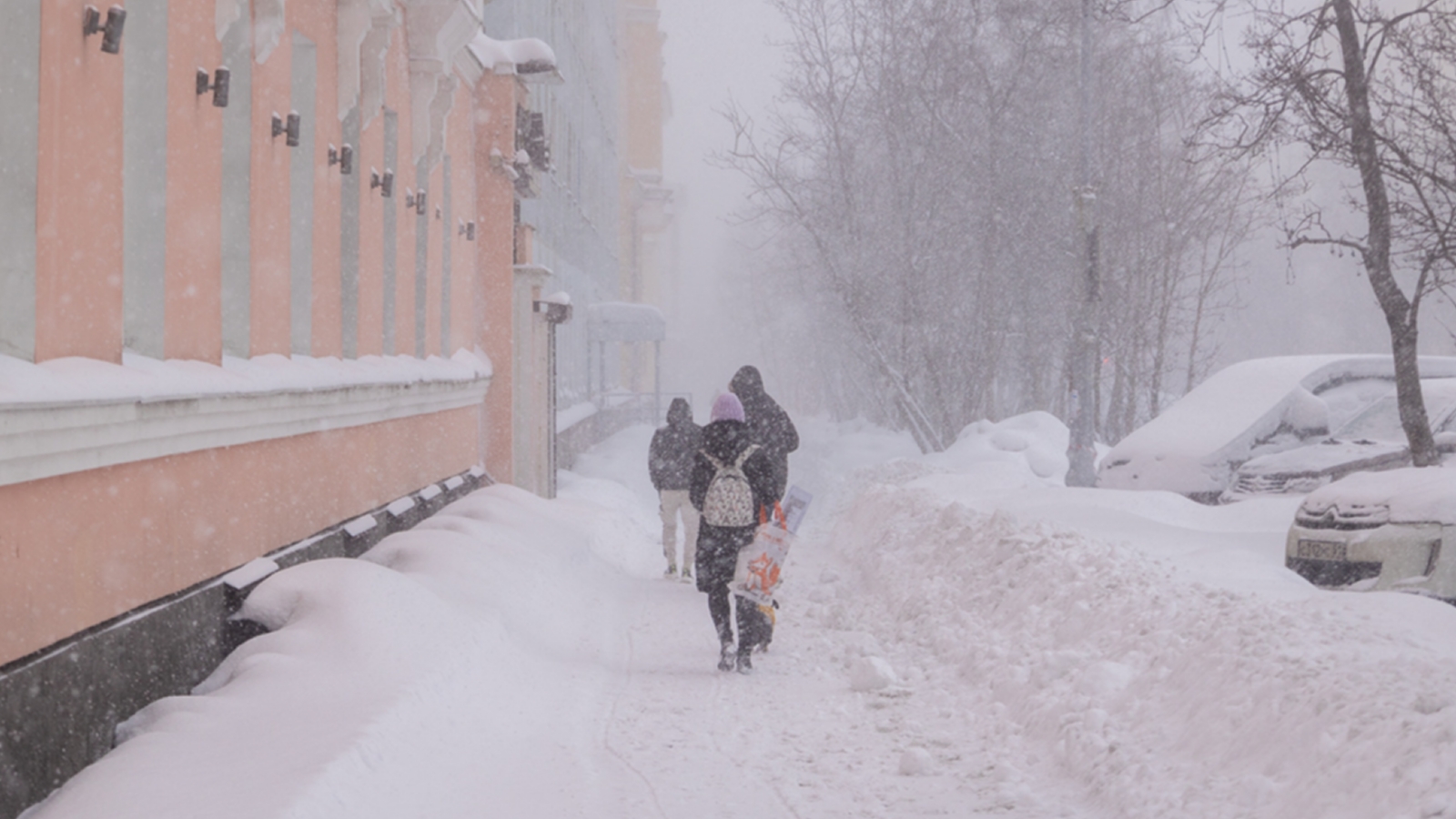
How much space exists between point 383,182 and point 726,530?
429cm

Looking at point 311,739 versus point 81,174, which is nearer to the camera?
point 311,739

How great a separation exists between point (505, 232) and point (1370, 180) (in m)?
9.69

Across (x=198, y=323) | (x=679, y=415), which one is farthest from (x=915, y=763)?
(x=679, y=415)

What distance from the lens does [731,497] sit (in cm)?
918

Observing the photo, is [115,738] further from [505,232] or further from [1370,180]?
[505,232]

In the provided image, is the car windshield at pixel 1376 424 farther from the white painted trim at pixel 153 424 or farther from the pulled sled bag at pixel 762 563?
the white painted trim at pixel 153 424

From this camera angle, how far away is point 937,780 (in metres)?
6.19

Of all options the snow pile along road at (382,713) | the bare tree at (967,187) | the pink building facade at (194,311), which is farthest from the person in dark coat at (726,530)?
the bare tree at (967,187)

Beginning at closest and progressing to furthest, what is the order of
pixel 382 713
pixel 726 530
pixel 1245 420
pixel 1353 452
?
pixel 382 713 < pixel 726 530 < pixel 1353 452 < pixel 1245 420

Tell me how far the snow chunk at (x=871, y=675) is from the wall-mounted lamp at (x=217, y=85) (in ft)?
15.1

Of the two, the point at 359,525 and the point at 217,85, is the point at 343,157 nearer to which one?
the point at 359,525

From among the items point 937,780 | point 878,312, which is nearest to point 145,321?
point 937,780

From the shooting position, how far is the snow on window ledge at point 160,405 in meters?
4.74

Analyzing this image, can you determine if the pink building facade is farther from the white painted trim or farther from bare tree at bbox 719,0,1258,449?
bare tree at bbox 719,0,1258,449
